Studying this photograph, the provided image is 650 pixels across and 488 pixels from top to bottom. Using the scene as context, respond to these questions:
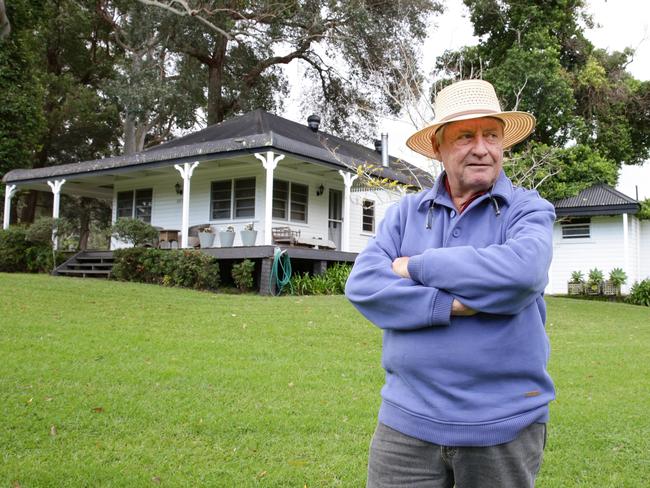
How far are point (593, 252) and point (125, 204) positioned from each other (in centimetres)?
1679

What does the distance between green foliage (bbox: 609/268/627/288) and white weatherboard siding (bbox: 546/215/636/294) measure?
1.10 feet

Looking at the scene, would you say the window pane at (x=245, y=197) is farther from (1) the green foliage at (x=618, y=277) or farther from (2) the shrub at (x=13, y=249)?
(1) the green foliage at (x=618, y=277)

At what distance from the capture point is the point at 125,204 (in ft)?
73.1

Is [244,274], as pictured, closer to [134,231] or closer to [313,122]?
[134,231]

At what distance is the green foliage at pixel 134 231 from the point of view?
17.5 m

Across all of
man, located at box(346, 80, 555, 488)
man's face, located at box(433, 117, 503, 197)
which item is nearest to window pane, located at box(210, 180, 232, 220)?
man's face, located at box(433, 117, 503, 197)

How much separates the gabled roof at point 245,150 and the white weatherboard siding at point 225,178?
0.94 m

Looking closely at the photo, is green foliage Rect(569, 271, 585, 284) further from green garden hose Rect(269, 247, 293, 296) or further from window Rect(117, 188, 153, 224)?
window Rect(117, 188, 153, 224)

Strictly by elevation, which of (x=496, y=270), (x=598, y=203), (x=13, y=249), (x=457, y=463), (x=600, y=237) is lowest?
(x=457, y=463)

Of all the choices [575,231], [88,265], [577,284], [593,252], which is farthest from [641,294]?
[88,265]

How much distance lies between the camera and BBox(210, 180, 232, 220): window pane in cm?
1922

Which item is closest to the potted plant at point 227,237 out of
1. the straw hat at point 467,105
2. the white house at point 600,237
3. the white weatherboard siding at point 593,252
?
the white house at point 600,237

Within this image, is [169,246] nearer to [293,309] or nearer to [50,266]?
[50,266]

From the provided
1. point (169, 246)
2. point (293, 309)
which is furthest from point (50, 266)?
point (293, 309)
